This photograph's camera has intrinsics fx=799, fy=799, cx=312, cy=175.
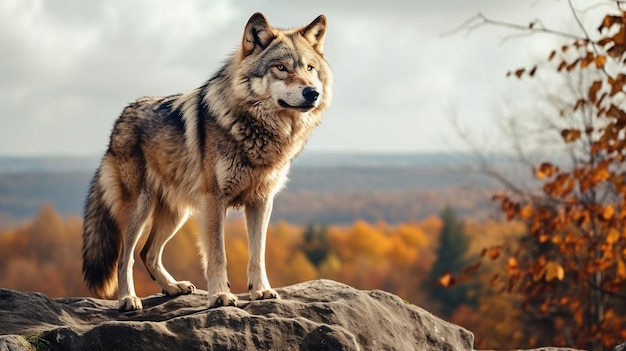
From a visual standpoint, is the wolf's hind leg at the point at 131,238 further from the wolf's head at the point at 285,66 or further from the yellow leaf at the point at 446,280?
the yellow leaf at the point at 446,280

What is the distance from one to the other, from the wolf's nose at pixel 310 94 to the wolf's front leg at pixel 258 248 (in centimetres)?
104

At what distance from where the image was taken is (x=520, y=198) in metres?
19.7

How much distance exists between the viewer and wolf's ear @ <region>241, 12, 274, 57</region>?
6.44 m

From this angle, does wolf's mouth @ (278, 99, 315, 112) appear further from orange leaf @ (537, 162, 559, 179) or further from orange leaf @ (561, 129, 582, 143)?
orange leaf @ (537, 162, 559, 179)

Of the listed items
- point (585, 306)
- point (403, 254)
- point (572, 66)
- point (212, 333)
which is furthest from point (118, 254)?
point (403, 254)

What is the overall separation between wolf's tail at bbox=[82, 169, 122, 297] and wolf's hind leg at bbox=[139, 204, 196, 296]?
281 mm

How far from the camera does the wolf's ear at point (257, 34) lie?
6.44 m

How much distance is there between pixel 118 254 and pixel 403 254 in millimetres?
97557

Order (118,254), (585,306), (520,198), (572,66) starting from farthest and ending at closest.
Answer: (585,306), (520,198), (572,66), (118,254)

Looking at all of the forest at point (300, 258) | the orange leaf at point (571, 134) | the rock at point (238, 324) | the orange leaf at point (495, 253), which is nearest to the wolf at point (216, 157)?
the rock at point (238, 324)

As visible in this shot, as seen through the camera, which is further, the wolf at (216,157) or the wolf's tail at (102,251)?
the wolf's tail at (102,251)

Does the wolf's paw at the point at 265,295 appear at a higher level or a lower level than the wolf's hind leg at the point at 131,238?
lower

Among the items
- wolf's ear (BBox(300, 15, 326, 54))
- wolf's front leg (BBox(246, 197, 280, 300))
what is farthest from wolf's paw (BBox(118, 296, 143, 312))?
wolf's ear (BBox(300, 15, 326, 54))

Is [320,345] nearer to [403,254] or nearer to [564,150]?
[564,150]
